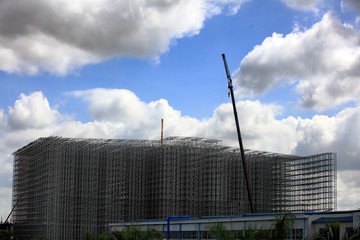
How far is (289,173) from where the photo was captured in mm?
106438

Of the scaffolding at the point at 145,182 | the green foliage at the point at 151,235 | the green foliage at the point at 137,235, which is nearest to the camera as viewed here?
the green foliage at the point at 137,235

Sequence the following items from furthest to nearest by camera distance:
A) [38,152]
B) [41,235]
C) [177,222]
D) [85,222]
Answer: [38,152], [41,235], [85,222], [177,222]

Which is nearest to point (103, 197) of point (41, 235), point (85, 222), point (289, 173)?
point (85, 222)

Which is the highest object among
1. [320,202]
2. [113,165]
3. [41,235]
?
[113,165]

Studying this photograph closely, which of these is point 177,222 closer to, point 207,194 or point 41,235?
point 207,194

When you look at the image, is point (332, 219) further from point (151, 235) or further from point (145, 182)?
point (145, 182)

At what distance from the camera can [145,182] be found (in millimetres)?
97312

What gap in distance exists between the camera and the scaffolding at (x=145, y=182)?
9175 centimetres

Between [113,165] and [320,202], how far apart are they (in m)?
40.4

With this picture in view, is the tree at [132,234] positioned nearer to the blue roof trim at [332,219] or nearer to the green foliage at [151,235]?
the green foliage at [151,235]

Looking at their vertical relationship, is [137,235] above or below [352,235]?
below

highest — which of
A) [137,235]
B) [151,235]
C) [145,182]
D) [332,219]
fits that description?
[145,182]

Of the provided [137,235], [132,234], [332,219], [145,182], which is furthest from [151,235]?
[145,182]

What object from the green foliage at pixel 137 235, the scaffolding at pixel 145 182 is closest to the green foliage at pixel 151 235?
the green foliage at pixel 137 235
